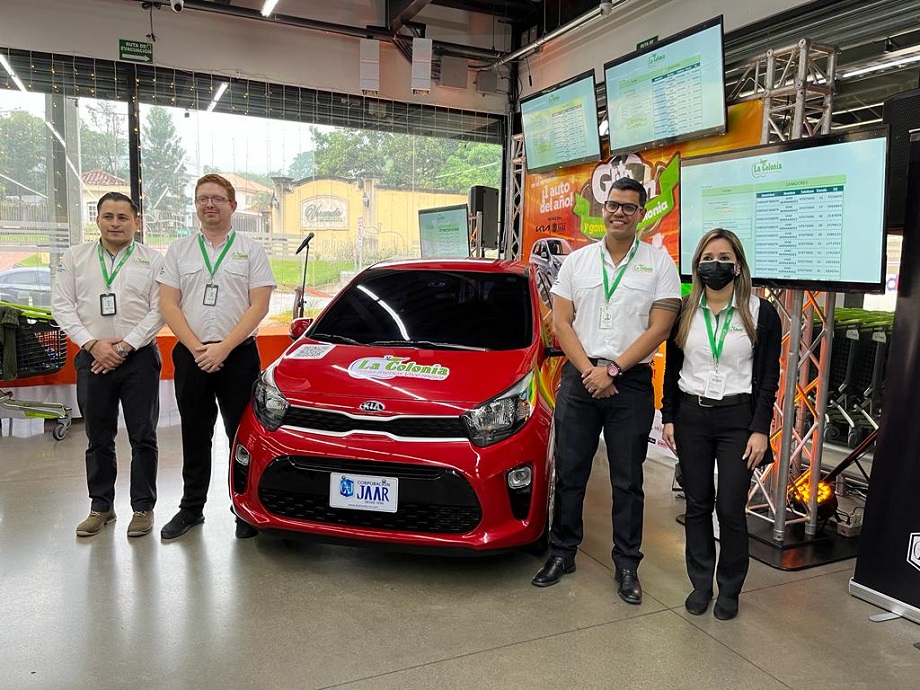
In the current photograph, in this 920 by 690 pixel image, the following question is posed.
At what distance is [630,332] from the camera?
106 inches

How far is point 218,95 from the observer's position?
7.67 metres

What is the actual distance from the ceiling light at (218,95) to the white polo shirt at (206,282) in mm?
5106

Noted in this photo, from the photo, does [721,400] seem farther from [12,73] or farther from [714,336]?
[12,73]

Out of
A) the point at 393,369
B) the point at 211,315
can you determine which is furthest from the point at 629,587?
the point at 211,315

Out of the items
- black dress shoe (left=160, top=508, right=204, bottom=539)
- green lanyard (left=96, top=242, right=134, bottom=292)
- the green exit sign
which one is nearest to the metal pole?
black dress shoe (left=160, top=508, right=204, bottom=539)

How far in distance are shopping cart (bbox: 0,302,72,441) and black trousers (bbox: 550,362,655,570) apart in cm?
409

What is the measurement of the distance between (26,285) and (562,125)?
18.2 ft

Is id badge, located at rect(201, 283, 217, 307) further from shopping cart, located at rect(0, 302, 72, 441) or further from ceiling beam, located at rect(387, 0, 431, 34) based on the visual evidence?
ceiling beam, located at rect(387, 0, 431, 34)

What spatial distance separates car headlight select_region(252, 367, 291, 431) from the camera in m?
2.82

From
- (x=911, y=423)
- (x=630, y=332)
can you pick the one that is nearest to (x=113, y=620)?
(x=630, y=332)

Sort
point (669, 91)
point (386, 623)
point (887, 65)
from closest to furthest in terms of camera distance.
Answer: point (386, 623) < point (669, 91) < point (887, 65)

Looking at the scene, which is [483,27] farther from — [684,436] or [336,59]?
[684,436]

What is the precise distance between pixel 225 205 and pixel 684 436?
225cm

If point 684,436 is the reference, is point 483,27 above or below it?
→ above
